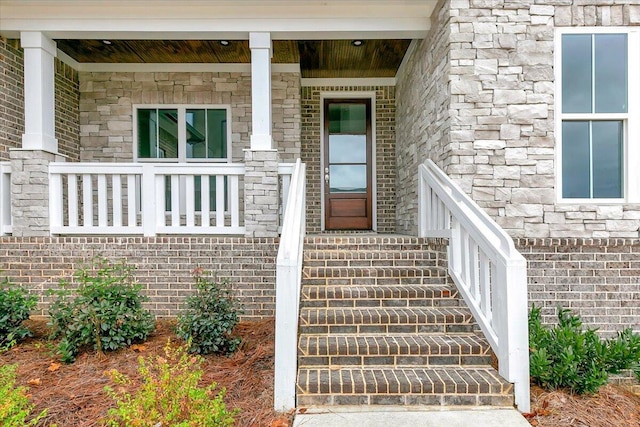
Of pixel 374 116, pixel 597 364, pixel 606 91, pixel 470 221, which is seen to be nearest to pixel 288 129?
pixel 374 116

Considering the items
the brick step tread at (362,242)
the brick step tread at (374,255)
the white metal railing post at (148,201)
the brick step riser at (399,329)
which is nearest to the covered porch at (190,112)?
the white metal railing post at (148,201)

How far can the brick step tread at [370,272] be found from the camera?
3.86 meters

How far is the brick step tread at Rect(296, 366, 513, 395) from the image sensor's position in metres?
2.60

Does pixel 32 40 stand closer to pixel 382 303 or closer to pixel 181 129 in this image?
pixel 181 129

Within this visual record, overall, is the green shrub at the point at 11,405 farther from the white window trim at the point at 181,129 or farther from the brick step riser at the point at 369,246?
the white window trim at the point at 181,129

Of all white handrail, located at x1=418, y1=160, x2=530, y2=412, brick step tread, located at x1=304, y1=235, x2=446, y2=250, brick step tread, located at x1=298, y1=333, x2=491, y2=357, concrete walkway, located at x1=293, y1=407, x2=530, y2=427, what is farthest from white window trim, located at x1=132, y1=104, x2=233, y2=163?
concrete walkway, located at x1=293, y1=407, x2=530, y2=427

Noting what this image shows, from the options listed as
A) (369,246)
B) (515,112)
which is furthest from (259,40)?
(515,112)

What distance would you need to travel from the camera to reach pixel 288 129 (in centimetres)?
600

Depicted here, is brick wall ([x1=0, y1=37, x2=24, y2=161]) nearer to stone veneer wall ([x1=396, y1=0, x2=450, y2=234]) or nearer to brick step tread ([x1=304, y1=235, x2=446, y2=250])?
brick step tread ([x1=304, y1=235, x2=446, y2=250])

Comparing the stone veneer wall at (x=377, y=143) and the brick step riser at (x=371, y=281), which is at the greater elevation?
the stone veneer wall at (x=377, y=143)

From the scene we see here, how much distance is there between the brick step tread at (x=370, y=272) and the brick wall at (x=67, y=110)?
161 inches

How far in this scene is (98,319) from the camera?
337cm

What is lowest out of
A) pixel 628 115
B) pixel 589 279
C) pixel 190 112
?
pixel 589 279

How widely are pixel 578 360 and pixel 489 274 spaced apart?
844mm
